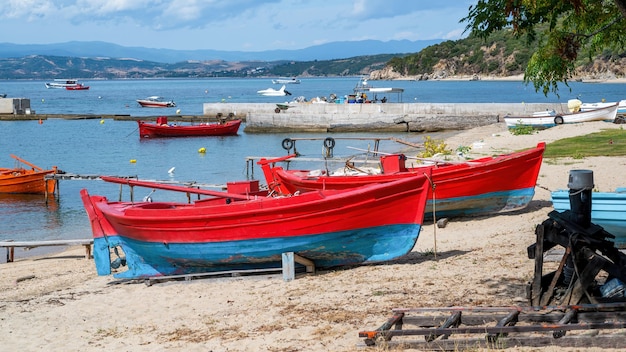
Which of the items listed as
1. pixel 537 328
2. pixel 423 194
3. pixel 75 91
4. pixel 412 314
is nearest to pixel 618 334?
pixel 537 328

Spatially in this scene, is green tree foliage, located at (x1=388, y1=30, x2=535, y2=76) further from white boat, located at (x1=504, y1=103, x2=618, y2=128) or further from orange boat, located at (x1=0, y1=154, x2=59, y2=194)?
orange boat, located at (x1=0, y1=154, x2=59, y2=194)

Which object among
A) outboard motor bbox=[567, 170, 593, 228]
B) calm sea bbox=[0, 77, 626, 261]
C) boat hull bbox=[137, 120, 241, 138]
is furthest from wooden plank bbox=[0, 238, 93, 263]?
boat hull bbox=[137, 120, 241, 138]

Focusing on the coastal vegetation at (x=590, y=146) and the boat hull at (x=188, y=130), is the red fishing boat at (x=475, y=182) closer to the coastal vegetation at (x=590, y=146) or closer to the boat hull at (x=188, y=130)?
the coastal vegetation at (x=590, y=146)

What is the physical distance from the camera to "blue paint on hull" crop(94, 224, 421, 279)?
11914mm

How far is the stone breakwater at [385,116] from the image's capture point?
5094 centimetres

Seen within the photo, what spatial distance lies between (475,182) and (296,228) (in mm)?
5607

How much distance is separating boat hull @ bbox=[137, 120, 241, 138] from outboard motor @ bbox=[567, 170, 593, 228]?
152ft

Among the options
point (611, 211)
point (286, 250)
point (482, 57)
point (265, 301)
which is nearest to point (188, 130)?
point (286, 250)

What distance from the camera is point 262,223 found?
1195 centimetres

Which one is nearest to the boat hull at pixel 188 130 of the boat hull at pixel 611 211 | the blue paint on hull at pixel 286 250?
the blue paint on hull at pixel 286 250

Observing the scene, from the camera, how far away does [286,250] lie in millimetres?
11984

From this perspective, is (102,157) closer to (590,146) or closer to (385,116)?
(385,116)

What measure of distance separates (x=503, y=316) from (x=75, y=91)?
184506 millimetres

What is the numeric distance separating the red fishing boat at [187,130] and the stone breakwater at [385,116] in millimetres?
2025
